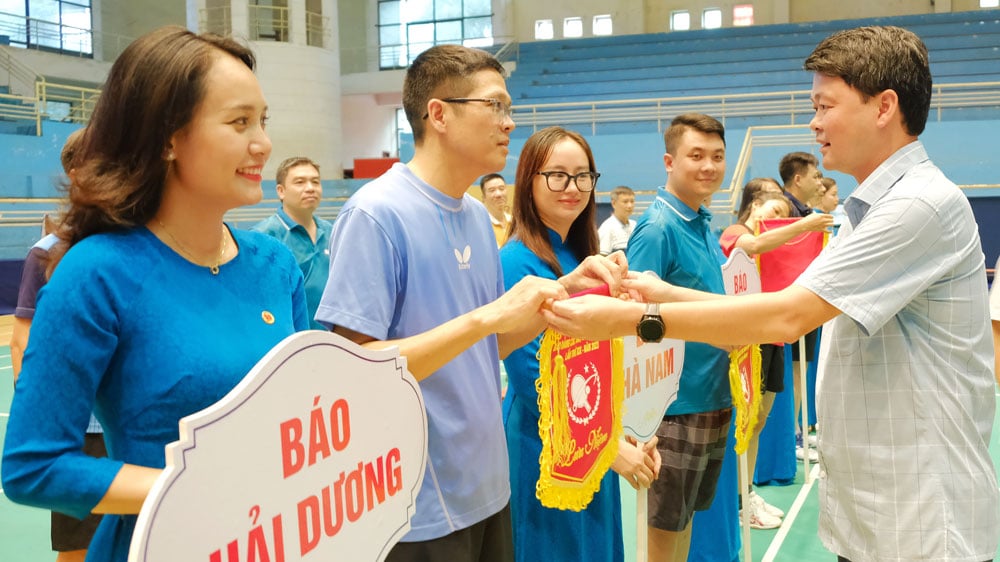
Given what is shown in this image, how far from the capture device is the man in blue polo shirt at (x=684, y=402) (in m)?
2.78

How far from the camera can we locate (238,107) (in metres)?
1.31

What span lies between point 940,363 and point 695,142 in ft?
4.66

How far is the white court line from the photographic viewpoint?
12.4 feet

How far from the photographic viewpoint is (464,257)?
6.00ft

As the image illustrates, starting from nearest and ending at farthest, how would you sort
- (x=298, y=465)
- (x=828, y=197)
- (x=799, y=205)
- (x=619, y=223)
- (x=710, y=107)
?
(x=298, y=465) < (x=799, y=205) < (x=828, y=197) < (x=619, y=223) < (x=710, y=107)

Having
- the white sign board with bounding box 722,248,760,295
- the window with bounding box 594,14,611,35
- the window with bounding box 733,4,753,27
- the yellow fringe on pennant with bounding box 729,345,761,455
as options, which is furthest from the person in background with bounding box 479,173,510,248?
the window with bounding box 594,14,611,35

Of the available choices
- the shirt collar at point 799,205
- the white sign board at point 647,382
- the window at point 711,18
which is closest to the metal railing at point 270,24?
the window at point 711,18

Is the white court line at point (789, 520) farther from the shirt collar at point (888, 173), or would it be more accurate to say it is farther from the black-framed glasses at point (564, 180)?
the shirt collar at point (888, 173)

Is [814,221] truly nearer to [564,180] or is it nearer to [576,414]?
[564,180]

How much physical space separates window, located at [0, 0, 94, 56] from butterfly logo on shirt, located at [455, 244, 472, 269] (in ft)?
57.5

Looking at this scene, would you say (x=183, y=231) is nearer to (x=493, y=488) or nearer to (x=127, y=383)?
(x=127, y=383)

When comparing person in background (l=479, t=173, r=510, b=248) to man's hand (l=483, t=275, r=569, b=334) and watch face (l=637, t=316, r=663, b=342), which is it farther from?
man's hand (l=483, t=275, r=569, b=334)

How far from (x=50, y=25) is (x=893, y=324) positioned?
19967 mm

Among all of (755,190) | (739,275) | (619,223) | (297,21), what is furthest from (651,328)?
(297,21)
